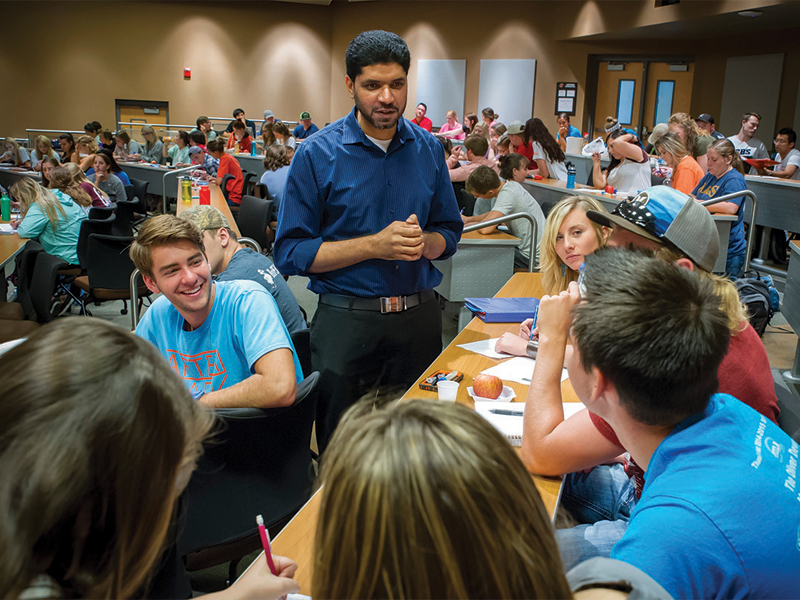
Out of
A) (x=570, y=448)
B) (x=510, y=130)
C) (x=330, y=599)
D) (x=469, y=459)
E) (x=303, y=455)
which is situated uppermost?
(x=510, y=130)

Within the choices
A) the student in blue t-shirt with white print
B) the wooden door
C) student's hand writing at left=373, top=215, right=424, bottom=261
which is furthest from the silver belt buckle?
the wooden door

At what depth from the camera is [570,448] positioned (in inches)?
56.6

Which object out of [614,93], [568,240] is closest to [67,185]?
[568,240]

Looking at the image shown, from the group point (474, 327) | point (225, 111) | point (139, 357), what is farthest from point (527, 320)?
point (225, 111)

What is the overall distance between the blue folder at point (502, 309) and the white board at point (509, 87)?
12.2 metres

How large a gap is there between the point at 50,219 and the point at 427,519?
4963 millimetres

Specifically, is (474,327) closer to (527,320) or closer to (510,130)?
(527,320)

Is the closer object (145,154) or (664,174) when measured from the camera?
(664,174)

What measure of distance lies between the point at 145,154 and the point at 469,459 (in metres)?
12.0

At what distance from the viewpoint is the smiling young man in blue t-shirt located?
187 centimetres

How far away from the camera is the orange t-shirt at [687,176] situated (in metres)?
5.74

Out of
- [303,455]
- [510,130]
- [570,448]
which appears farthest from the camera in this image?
[510,130]

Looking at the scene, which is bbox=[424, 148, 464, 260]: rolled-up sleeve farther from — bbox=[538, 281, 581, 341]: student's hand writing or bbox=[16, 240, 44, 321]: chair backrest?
bbox=[16, 240, 44, 321]: chair backrest

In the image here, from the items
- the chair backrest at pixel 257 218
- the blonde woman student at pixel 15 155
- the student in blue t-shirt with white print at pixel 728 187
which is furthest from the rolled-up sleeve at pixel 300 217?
the blonde woman student at pixel 15 155
